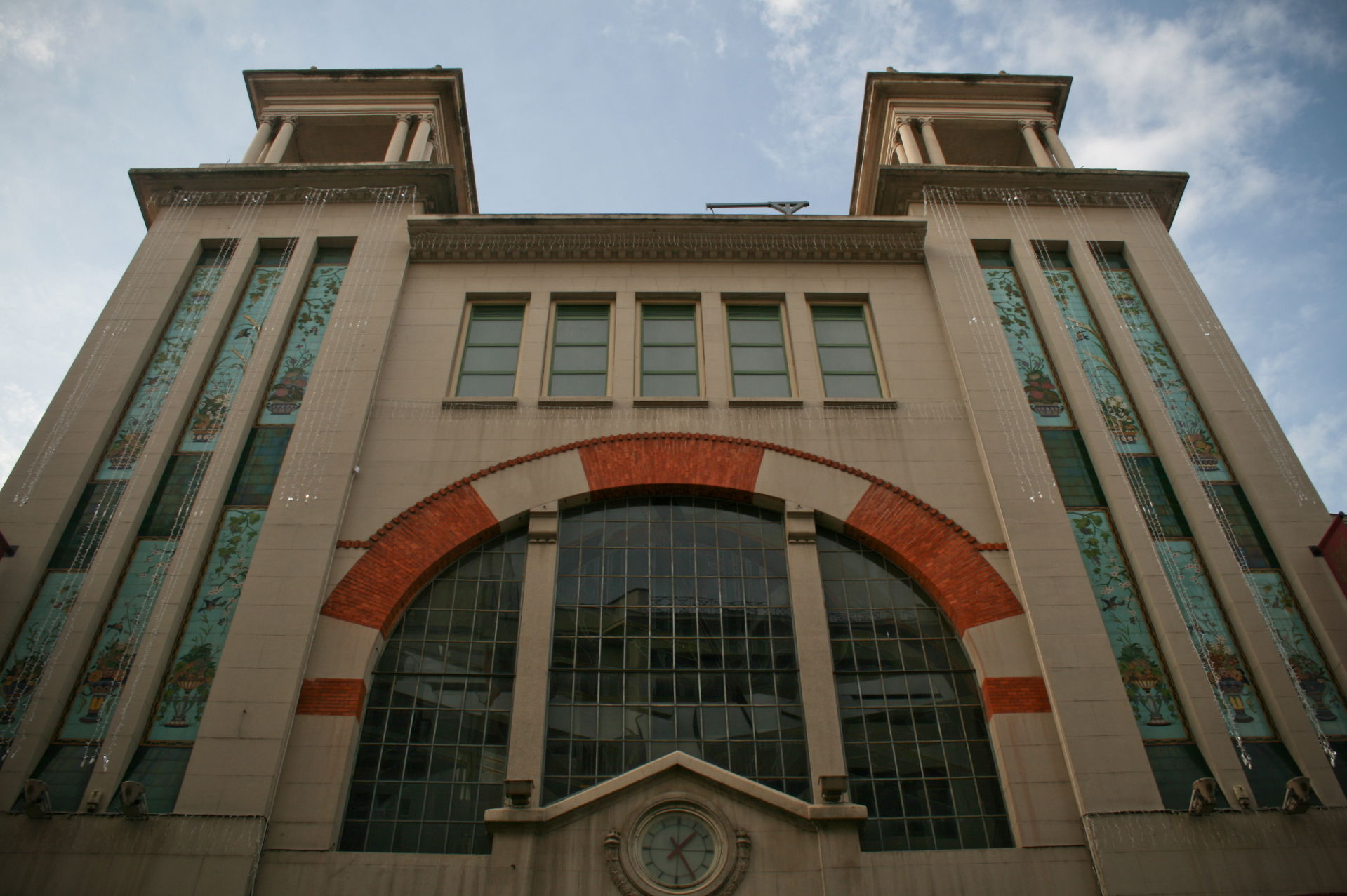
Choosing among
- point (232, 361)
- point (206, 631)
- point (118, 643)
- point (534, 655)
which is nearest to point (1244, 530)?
point (534, 655)

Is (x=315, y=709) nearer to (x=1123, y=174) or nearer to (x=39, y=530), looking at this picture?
(x=39, y=530)

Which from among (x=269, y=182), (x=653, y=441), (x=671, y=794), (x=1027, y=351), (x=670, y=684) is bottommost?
(x=671, y=794)

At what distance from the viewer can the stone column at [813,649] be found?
36.9 ft

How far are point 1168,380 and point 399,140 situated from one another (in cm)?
1569

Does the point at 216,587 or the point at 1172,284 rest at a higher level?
the point at 1172,284

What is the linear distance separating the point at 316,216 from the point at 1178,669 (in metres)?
16.1

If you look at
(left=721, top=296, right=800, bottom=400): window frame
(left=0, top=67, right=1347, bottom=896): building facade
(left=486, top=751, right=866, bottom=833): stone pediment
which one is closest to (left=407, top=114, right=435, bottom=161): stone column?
(left=0, top=67, right=1347, bottom=896): building facade

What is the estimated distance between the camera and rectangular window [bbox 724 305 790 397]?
50.8 feet

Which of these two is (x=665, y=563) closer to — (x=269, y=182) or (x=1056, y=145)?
(x=269, y=182)

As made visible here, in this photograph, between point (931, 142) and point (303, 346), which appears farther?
point (931, 142)

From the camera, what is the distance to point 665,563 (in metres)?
13.1

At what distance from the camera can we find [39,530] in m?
12.4

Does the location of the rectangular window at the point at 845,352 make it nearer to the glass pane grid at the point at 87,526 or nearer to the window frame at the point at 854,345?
the window frame at the point at 854,345

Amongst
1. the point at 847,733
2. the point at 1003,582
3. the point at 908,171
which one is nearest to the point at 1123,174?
the point at 908,171
